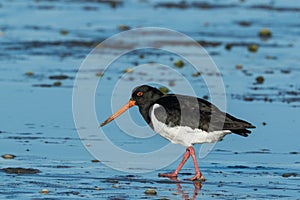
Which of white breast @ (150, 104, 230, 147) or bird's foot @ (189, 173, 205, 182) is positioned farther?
white breast @ (150, 104, 230, 147)

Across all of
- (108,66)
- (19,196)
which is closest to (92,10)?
(108,66)

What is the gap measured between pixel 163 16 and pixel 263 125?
35.8ft

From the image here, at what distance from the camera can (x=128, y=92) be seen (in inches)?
511

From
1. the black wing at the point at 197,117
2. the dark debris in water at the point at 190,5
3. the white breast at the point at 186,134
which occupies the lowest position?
A: the white breast at the point at 186,134

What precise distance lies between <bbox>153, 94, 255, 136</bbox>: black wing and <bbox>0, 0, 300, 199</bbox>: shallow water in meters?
0.51

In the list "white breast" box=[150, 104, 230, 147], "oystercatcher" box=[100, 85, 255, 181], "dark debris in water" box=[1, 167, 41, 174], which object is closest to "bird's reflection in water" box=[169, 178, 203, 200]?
"oystercatcher" box=[100, 85, 255, 181]

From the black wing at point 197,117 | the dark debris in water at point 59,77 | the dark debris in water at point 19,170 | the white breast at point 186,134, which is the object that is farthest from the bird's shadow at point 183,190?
the dark debris in water at point 59,77

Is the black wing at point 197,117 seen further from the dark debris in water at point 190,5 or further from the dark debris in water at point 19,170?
the dark debris in water at point 190,5

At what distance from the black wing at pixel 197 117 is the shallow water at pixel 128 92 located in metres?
0.51

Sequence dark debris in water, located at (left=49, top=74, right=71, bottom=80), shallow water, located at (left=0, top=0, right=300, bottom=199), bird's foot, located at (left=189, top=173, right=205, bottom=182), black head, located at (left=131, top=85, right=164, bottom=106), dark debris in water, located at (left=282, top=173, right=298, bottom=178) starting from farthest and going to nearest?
1. dark debris in water, located at (left=49, top=74, right=71, bottom=80)
2. black head, located at (left=131, top=85, right=164, bottom=106)
3. dark debris in water, located at (left=282, top=173, right=298, bottom=178)
4. bird's foot, located at (left=189, top=173, right=205, bottom=182)
5. shallow water, located at (left=0, top=0, right=300, bottom=199)

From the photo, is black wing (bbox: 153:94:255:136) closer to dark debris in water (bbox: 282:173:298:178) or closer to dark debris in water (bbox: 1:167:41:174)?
dark debris in water (bbox: 282:173:298:178)

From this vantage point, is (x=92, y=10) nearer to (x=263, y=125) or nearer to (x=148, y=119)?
(x=263, y=125)

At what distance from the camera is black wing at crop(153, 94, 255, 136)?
28.4 ft

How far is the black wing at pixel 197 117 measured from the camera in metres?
8.66
